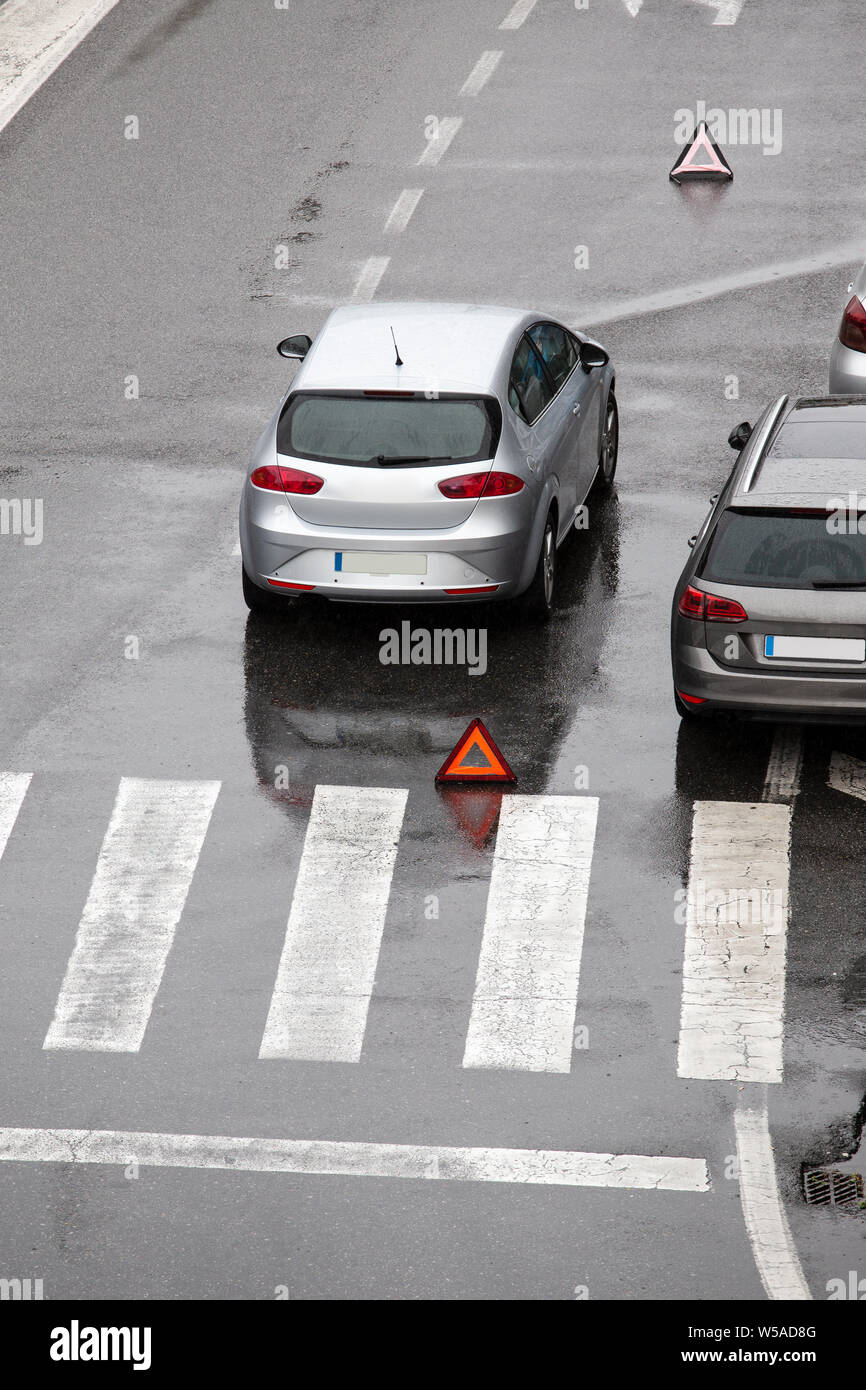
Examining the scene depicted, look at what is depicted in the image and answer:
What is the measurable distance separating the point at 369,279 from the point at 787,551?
8869 mm

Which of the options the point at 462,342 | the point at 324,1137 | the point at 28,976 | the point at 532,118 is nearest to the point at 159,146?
the point at 532,118

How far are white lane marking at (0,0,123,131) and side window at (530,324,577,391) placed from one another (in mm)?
10911

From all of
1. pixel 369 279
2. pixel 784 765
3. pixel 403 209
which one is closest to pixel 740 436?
pixel 784 765

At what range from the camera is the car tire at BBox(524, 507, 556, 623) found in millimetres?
12734

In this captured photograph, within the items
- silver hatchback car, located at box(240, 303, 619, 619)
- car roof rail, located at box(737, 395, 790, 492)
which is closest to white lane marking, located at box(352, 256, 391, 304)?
silver hatchback car, located at box(240, 303, 619, 619)

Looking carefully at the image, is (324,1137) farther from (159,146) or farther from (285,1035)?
(159,146)

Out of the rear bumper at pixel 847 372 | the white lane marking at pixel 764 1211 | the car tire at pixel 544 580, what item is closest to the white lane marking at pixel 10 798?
the car tire at pixel 544 580

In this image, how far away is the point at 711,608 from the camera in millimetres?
10750

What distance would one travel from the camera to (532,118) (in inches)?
885

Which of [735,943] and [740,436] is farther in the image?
[740,436]

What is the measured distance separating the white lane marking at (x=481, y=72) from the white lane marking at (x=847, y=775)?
45.2 ft

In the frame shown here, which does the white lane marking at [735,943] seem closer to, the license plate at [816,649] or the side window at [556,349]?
the license plate at [816,649]

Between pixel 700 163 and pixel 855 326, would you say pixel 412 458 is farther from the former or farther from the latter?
pixel 700 163

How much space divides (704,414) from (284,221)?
233 inches
